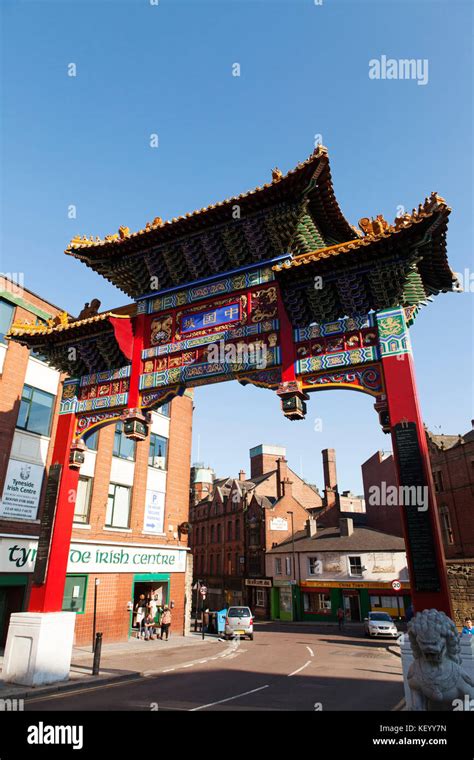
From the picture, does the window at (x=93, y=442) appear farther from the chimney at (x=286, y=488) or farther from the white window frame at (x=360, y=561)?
the chimney at (x=286, y=488)

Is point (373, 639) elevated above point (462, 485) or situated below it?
below

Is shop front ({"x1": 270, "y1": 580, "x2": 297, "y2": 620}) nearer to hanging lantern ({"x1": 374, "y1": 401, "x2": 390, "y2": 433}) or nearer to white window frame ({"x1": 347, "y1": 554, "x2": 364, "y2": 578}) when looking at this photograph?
white window frame ({"x1": 347, "y1": 554, "x2": 364, "y2": 578})

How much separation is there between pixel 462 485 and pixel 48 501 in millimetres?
27849

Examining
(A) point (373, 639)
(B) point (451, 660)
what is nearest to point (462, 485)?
(A) point (373, 639)

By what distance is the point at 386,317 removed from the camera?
384 inches

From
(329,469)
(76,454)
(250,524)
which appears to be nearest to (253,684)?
(76,454)

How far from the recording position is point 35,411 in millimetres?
18734

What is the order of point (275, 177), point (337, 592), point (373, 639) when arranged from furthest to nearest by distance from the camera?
point (337, 592) < point (373, 639) < point (275, 177)

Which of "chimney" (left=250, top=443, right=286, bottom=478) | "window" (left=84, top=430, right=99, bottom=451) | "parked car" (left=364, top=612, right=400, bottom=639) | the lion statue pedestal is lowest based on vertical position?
"parked car" (left=364, top=612, right=400, bottom=639)

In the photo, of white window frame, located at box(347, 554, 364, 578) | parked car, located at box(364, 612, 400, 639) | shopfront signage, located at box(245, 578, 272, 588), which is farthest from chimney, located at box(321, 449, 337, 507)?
parked car, located at box(364, 612, 400, 639)

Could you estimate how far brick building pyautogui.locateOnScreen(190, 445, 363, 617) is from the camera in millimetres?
46500

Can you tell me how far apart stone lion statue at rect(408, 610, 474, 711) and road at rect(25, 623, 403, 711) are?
3408 mm

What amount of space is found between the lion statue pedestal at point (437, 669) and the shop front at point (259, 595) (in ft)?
134
